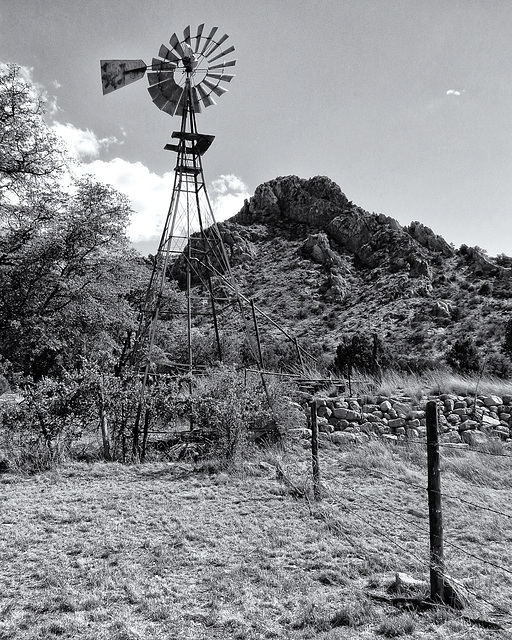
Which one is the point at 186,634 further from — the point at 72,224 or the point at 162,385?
the point at 72,224

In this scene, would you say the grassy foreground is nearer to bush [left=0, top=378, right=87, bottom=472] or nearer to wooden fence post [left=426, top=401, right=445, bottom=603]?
wooden fence post [left=426, top=401, right=445, bottom=603]

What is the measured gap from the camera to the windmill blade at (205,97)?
10.1m

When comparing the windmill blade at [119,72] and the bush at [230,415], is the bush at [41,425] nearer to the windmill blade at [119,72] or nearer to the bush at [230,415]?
the bush at [230,415]

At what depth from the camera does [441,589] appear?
3234mm

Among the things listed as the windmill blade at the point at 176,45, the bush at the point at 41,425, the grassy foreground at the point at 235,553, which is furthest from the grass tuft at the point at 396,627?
the windmill blade at the point at 176,45

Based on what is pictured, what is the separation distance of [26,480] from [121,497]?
72.2 inches

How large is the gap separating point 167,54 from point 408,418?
30.8 ft

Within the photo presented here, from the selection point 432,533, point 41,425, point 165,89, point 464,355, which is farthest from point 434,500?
point 464,355

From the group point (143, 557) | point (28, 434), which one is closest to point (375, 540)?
point (143, 557)

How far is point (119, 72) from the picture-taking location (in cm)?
913

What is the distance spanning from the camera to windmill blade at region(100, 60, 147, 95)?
8945mm

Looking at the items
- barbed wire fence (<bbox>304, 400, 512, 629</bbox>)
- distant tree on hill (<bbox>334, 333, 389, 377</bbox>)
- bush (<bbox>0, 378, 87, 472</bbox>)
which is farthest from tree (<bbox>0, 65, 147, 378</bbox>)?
distant tree on hill (<bbox>334, 333, 389, 377</bbox>)

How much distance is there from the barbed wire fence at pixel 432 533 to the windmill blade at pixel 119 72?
7520mm

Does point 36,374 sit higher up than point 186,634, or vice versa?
point 36,374
